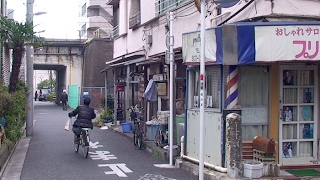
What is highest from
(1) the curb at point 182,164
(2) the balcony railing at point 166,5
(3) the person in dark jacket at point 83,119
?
(2) the balcony railing at point 166,5

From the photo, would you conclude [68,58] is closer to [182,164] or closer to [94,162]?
[94,162]

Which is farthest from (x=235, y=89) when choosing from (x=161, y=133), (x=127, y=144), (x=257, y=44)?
(x=127, y=144)

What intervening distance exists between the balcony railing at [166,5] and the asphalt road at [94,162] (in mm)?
4907

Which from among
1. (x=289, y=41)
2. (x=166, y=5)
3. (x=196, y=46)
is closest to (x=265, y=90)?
(x=289, y=41)

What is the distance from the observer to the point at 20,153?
14.6m

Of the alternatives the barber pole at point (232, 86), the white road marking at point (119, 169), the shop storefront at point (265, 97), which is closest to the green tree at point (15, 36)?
the white road marking at point (119, 169)

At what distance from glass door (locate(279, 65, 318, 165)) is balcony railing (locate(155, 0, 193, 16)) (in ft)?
17.8

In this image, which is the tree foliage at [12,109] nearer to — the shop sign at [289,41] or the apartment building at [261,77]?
the apartment building at [261,77]

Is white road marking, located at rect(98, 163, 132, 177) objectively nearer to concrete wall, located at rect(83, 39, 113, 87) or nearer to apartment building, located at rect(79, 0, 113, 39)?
concrete wall, located at rect(83, 39, 113, 87)

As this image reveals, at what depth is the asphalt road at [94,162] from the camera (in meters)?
11.1

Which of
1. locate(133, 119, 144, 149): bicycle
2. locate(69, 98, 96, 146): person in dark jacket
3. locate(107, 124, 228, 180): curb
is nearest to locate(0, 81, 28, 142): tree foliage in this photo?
locate(69, 98, 96, 146): person in dark jacket

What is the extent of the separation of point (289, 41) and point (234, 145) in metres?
2.31

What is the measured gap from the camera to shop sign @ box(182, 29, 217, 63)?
32.6ft

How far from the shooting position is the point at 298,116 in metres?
10.7
